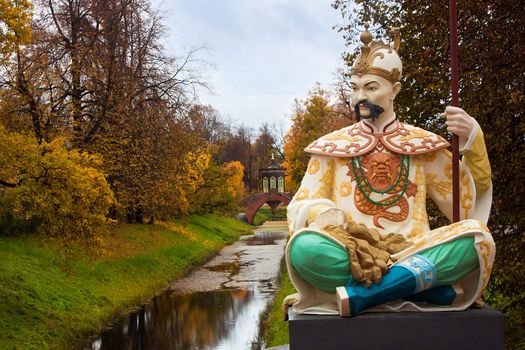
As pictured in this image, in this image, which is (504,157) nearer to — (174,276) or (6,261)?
(6,261)

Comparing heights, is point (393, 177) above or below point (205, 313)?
above

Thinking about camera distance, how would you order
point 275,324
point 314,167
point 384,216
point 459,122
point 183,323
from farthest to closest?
point 183,323 → point 275,324 → point 314,167 → point 384,216 → point 459,122

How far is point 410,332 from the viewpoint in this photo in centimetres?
419

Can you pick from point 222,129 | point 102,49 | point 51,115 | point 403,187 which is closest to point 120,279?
point 51,115

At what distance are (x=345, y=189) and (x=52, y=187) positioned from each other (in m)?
6.79

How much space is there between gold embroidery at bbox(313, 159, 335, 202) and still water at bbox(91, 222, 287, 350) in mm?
7036

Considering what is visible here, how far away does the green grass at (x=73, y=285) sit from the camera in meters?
11.3

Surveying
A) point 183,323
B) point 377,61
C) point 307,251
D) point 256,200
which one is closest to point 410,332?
point 307,251

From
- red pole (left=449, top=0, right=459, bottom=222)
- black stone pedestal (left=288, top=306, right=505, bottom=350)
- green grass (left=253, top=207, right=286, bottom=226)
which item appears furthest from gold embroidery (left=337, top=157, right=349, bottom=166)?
green grass (left=253, top=207, right=286, bottom=226)

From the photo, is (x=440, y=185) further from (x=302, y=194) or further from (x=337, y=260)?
(x=337, y=260)

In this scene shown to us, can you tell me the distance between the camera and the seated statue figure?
4.16 m

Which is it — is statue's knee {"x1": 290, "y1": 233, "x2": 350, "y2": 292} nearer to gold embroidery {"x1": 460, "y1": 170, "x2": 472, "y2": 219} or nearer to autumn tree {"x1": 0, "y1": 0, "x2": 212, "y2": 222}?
gold embroidery {"x1": 460, "y1": 170, "x2": 472, "y2": 219}

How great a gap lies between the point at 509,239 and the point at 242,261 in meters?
16.9

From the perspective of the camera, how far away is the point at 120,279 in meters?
16.5
